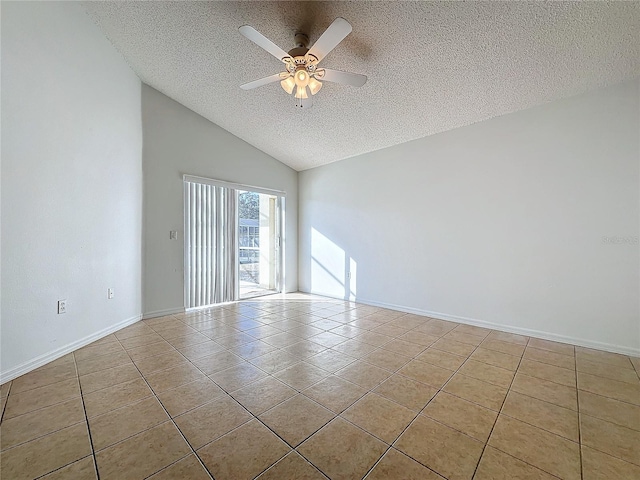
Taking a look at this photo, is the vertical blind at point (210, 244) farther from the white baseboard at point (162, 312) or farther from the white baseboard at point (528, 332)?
the white baseboard at point (528, 332)

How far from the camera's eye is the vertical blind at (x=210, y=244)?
4.34 m

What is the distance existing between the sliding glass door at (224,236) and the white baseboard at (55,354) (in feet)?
3.71

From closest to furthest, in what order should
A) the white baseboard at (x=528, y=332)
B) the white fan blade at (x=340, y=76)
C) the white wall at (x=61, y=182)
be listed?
the white wall at (x=61, y=182) < the white fan blade at (x=340, y=76) < the white baseboard at (x=528, y=332)

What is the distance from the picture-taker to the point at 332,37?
Answer: 1958 mm

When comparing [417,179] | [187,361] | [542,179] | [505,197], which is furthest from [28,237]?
[542,179]

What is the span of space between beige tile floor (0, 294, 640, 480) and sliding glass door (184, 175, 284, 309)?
5.20ft

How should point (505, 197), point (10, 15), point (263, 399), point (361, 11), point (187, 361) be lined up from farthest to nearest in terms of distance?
point (505, 197)
point (187, 361)
point (361, 11)
point (10, 15)
point (263, 399)

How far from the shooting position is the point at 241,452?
4.77 feet

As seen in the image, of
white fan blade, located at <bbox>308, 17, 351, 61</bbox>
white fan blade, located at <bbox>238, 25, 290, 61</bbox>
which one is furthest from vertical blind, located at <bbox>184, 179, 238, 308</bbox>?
white fan blade, located at <bbox>308, 17, 351, 61</bbox>

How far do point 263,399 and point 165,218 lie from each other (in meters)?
3.19

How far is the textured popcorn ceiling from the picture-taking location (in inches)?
85.7

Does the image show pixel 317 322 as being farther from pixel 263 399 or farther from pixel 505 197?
pixel 505 197

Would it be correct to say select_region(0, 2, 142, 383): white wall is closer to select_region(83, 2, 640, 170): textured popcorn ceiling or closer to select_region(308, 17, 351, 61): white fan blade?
select_region(83, 2, 640, 170): textured popcorn ceiling

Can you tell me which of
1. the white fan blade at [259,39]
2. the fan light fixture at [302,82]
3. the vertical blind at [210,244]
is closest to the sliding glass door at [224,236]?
the vertical blind at [210,244]
